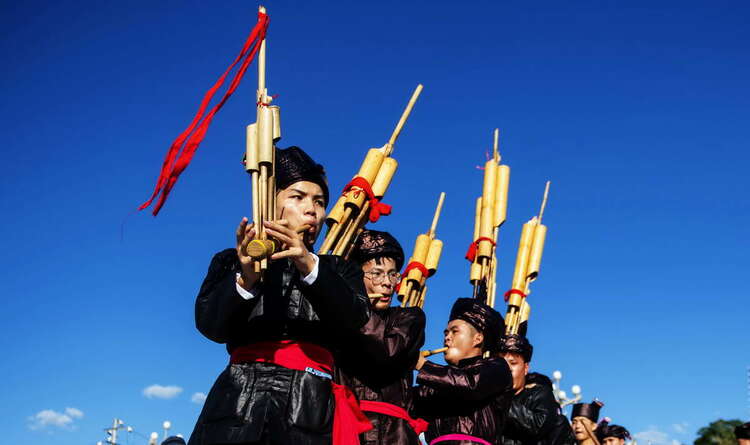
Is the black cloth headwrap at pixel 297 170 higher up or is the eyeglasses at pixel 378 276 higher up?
the eyeglasses at pixel 378 276

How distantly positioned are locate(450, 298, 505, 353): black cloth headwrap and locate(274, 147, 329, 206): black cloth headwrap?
7.39ft

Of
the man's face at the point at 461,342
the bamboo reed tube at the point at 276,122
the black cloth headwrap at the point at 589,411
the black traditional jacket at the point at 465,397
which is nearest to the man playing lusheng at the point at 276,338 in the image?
the bamboo reed tube at the point at 276,122

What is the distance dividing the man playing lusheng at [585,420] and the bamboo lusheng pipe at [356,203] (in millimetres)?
5438

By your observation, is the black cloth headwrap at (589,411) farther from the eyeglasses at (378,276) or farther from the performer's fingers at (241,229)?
the performer's fingers at (241,229)

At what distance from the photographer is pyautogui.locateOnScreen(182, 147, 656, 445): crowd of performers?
9.53 feet

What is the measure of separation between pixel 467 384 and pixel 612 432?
19.8ft

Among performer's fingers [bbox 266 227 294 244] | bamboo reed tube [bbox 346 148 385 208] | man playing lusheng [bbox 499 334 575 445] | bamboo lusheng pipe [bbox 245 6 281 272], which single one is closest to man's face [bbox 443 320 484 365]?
man playing lusheng [bbox 499 334 575 445]

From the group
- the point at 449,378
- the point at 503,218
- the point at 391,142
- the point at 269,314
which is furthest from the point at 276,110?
the point at 503,218

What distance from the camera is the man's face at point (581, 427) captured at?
891 cm

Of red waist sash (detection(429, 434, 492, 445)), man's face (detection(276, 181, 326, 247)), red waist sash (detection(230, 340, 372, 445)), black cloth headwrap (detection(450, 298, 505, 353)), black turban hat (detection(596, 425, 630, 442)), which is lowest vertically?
red waist sash (detection(230, 340, 372, 445))

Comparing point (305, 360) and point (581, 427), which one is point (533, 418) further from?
point (305, 360)

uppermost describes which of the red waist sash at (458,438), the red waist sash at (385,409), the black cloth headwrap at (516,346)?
the black cloth headwrap at (516,346)

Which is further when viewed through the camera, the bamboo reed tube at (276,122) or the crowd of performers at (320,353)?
the bamboo reed tube at (276,122)

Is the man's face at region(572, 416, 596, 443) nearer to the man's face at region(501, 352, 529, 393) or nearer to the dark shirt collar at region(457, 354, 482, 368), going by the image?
the man's face at region(501, 352, 529, 393)
